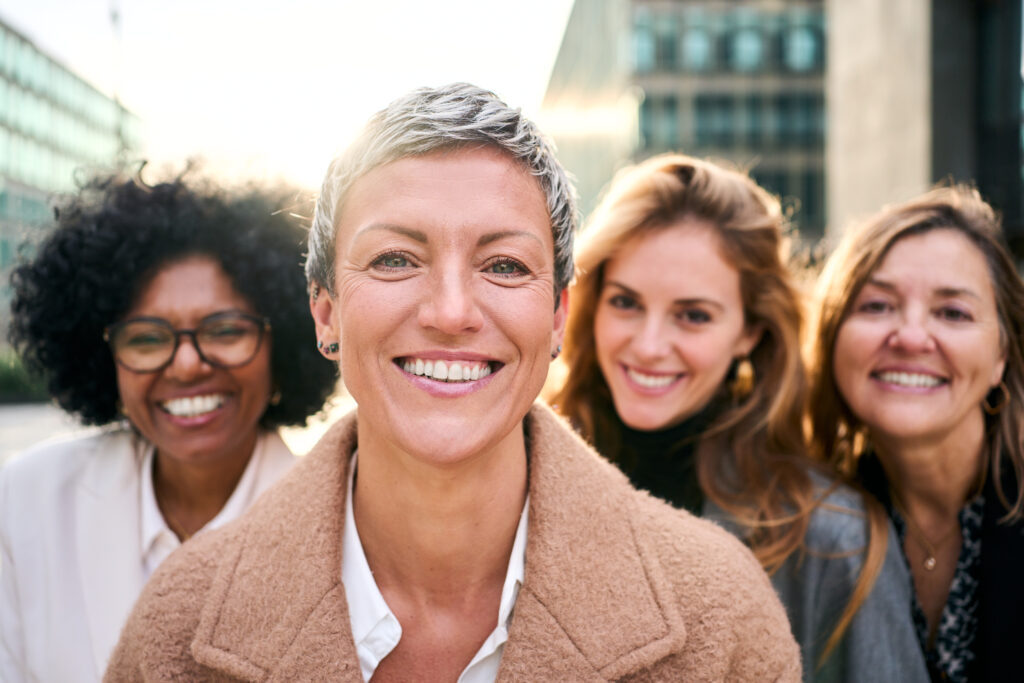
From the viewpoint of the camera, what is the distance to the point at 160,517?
288 centimetres

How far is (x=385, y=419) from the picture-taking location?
180cm

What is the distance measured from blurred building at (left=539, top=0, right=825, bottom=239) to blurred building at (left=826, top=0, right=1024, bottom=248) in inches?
938

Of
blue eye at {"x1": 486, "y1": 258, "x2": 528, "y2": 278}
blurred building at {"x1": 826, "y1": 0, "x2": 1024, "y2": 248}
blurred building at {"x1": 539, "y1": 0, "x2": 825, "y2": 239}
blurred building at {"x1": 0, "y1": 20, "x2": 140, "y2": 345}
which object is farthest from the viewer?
blurred building at {"x1": 539, "y1": 0, "x2": 825, "y2": 239}

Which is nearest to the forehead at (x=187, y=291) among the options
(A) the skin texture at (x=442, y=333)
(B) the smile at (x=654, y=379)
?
(A) the skin texture at (x=442, y=333)

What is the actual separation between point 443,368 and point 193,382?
142 cm

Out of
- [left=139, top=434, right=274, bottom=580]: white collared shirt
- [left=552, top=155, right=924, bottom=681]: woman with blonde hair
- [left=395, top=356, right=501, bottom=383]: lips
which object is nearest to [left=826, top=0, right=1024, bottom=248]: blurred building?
[left=552, top=155, right=924, bottom=681]: woman with blonde hair

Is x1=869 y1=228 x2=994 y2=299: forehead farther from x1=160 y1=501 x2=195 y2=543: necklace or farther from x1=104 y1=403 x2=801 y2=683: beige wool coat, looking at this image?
x1=160 y1=501 x2=195 y2=543: necklace

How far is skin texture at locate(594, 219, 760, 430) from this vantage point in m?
3.27

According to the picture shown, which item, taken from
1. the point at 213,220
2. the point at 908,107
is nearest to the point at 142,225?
the point at 213,220

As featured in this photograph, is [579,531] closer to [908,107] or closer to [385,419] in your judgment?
[385,419]

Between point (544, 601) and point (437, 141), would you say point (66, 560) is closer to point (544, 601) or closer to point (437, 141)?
point (544, 601)

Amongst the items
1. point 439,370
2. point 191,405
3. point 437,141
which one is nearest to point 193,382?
point 191,405

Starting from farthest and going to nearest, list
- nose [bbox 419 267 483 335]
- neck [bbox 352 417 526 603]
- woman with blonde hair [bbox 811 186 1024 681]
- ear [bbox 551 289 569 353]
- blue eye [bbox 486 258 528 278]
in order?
woman with blonde hair [bbox 811 186 1024 681] < ear [bbox 551 289 569 353] < neck [bbox 352 417 526 603] < blue eye [bbox 486 258 528 278] < nose [bbox 419 267 483 335]

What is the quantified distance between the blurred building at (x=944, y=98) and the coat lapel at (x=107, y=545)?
10931 mm
